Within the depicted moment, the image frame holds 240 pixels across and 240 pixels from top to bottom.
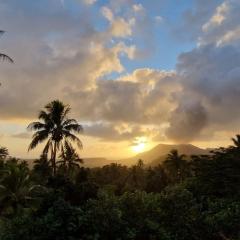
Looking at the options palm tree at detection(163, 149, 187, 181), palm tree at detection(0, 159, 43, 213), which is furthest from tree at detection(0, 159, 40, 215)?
palm tree at detection(163, 149, 187, 181)

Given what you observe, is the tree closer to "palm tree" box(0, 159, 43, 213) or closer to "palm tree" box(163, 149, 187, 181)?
"palm tree" box(0, 159, 43, 213)

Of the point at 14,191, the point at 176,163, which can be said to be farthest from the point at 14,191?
the point at 176,163

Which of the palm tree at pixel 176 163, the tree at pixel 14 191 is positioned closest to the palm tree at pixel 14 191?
the tree at pixel 14 191

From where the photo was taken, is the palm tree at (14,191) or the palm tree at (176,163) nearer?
the palm tree at (14,191)

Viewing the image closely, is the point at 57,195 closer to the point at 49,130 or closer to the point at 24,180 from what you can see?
the point at 24,180

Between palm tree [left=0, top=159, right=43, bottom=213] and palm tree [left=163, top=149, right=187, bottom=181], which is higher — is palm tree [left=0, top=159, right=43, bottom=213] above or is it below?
below

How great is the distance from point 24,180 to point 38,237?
27.2 m

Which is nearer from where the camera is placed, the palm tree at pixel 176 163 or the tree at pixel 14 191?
the tree at pixel 14 191

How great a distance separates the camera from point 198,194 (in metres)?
30.5

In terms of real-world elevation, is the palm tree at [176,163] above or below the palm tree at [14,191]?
above

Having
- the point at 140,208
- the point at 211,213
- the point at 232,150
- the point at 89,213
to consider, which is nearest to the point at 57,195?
the point at 89,213

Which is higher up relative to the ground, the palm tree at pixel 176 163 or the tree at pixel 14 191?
the palm tree at pixel 176 163

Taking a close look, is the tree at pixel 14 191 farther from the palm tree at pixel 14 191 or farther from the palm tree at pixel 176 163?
the palm tree at pixel 176 163

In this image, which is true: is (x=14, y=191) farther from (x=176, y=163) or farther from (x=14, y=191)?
(x=176, y=163)
